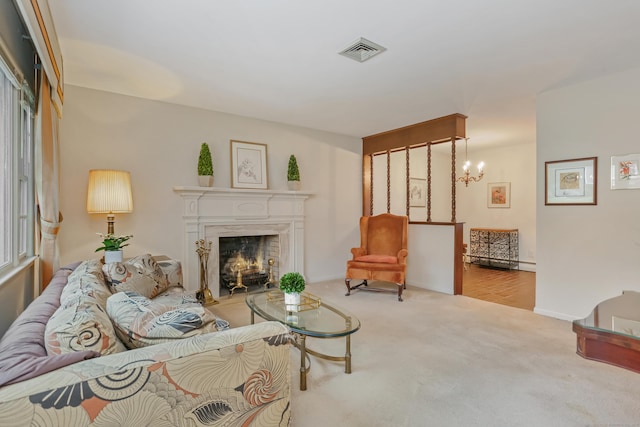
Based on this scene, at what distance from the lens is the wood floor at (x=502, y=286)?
4090mm

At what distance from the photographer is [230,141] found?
4.34m

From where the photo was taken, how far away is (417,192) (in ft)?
21.9

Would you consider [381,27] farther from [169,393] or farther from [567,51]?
[169,393]

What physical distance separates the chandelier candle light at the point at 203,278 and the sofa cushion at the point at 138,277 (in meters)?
1.09

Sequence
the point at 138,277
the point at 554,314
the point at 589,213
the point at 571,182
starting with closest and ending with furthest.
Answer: the point at 138,277 < the point at 589,213 < the point at 571,182 < the point at 554,314

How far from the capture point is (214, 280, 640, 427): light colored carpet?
1794 millimetres

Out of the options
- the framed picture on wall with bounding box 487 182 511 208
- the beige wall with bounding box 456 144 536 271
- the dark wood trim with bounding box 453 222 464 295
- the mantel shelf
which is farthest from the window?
the framed picture on wall with bounding box 487 182 511 208

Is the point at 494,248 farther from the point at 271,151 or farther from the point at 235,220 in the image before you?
the point at 235,220

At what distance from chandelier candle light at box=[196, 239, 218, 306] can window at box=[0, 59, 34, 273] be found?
169cm

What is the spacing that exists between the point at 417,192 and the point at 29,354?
6434 mm

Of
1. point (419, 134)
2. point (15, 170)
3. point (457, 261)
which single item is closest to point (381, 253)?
point (457, 261)

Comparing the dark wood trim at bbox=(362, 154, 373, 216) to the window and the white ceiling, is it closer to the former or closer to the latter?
the white ceiling

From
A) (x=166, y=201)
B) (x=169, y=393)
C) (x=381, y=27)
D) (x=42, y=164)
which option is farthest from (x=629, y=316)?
(x=166, y=201)

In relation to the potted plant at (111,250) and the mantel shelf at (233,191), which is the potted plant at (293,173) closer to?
the mantel shelf at (233,191)
